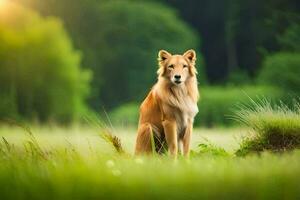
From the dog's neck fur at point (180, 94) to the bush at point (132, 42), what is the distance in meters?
34.4

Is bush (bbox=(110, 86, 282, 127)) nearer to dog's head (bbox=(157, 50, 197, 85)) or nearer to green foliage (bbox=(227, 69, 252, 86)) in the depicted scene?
green foliage (bbox=(227, 69, 252, 86))

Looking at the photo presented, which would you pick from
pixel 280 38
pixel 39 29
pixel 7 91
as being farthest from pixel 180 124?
pixel 280 38

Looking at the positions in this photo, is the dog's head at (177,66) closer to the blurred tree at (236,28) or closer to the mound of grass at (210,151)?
the mound of grass at (210,151)

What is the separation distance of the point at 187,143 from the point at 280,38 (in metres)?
32.3

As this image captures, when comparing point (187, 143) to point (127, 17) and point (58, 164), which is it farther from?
point (127, 17)

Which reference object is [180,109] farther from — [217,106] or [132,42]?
[132,42]

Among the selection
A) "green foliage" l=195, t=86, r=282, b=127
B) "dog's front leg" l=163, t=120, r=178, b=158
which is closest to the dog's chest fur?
"dog's front leg" l=163, t=120, r=178, b=158

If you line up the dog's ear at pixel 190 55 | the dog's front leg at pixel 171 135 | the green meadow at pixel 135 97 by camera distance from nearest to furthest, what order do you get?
the green meadow at pixel 135 97
the dog's front leg at pixel 171 135
the dog's ear at pixel 190 55

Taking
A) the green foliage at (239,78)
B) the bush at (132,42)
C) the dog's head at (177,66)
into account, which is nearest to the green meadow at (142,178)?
the dog's head at (177,66)

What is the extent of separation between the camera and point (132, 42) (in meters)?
47.1

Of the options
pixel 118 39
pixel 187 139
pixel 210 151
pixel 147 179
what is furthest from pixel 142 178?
pixel 118 39

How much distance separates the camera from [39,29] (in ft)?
123

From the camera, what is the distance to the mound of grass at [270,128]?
10.3m

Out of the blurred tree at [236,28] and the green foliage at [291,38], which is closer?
the green foliage at [291,38]
